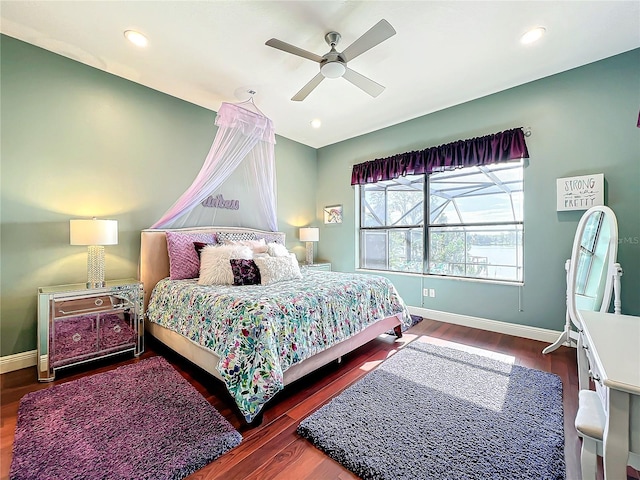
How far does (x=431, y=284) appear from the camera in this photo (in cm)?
382

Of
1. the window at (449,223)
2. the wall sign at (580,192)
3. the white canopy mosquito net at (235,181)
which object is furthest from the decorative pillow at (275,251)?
the wall sign at (580,192)

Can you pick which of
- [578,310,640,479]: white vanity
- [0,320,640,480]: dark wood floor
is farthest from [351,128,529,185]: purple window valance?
[578,310,640,479]: white vanity

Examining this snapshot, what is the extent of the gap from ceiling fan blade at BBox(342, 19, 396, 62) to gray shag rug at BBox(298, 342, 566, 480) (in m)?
2.54

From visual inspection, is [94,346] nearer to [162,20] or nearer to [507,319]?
[162,20]

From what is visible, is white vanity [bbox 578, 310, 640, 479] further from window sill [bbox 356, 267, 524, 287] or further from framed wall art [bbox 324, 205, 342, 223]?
framed wall art [bbox 324, 205, 342, 223]

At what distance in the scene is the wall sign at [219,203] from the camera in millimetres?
3568

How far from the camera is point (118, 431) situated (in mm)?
1589

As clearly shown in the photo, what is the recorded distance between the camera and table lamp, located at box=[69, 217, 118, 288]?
2.35 m

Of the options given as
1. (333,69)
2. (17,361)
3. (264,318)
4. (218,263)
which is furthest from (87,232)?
(333,69)

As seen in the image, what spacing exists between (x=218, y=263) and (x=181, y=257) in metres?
0.53

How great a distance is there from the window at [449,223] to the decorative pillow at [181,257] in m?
2.75

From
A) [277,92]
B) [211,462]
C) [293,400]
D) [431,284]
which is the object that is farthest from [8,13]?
[431,284]

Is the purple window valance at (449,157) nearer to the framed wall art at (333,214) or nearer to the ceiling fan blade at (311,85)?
the framed wall art at (333,214)

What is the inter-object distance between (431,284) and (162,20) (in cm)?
403
